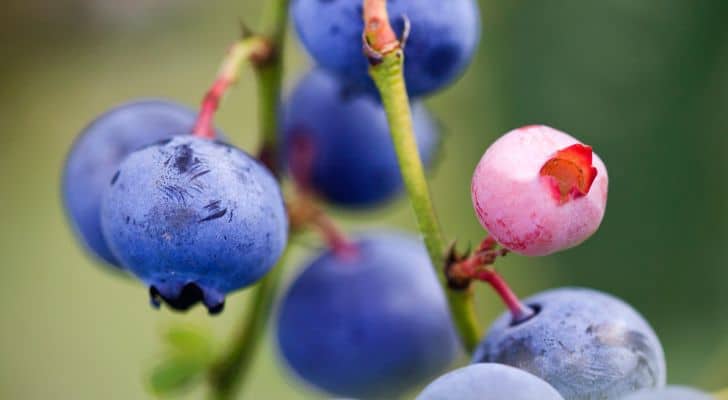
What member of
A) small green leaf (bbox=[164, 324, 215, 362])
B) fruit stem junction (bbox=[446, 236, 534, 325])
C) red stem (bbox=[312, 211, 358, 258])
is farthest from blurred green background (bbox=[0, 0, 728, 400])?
fruit stem junction (bbox=[446, 236, 534, 325])

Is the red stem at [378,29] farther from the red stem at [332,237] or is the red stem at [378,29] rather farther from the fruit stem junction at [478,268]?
the red stem at [332,237]

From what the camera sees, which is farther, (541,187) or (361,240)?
(361,240)

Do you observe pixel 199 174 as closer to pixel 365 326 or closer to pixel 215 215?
pixel 215 215

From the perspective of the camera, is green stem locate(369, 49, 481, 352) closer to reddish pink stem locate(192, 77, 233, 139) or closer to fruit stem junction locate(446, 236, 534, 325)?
fruit stem junction locate(446, 236, 534, 325)

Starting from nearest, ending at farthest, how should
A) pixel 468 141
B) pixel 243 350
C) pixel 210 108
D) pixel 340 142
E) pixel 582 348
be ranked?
pixel 582 348 → pixel 210 108 → pixel 243 350 → pixel 340 142 → pixel 468 141

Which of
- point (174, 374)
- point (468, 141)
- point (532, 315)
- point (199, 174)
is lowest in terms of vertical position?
point (468, 141)

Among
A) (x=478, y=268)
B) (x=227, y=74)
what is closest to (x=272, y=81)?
(x=227, y=74)

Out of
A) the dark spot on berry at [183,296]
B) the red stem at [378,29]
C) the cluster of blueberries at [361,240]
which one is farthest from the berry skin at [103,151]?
the red stem at [378,29]
